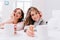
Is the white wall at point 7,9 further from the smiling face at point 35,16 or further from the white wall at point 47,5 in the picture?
the smiling face at point 35,16

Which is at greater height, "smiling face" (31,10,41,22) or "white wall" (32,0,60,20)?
"white wall" (32,0,60,20)

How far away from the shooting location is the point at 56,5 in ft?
4.10

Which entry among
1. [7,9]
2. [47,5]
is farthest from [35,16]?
[7,9]

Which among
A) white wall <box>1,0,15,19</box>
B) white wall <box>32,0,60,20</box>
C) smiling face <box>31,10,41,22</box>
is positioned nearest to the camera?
smiling face <box>31,10,41,22</box>

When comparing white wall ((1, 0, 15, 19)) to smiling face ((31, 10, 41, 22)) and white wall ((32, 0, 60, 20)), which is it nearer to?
white wall ((32, 0, 60, 20))

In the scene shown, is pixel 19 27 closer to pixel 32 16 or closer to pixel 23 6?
pixel 32 16

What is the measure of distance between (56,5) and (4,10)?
0.93 meters

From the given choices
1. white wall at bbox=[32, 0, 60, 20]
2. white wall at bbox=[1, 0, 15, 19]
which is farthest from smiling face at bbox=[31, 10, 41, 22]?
white wall at bbox=[1, 0, 15, 19]

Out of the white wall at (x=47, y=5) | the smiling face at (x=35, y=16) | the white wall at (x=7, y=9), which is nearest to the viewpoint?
the smiling face at (x=35, y=16)

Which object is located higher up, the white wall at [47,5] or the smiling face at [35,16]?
the white wall at [47,5]

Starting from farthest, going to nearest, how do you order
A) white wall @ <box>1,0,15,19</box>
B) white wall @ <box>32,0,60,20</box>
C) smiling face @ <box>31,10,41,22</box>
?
white wall @ <box>1,0,15,19</box> < white wall @ <box>32,0,60,20</box> < smiling face @ <box>31,10,41,22</box>

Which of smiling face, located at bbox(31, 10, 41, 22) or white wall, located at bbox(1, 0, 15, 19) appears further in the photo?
white wall, located at bbox(1, 0, 15, 19)

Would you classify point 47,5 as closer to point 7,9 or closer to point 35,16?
point 35,16

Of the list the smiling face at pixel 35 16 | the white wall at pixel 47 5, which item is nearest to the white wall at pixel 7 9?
the white wall at pixel 47 5
